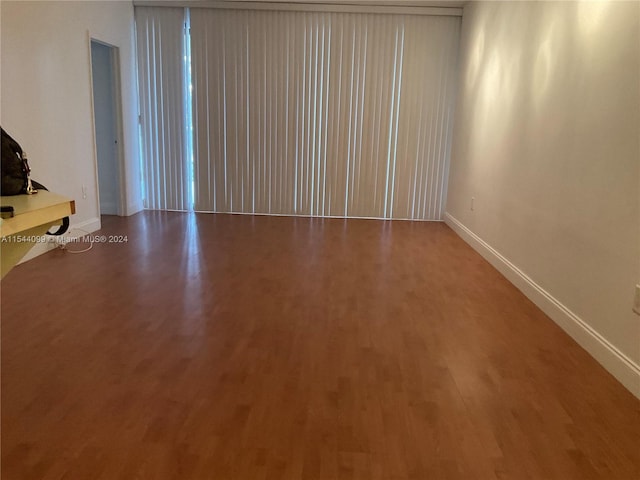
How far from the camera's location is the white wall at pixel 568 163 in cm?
254

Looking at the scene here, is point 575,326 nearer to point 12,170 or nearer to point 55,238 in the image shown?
point 12,170

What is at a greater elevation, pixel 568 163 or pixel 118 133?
pixel 118 133

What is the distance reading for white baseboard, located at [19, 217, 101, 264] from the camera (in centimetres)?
426

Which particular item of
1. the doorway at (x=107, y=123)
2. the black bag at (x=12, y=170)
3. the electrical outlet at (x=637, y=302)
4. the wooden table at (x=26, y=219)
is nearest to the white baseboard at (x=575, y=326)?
the electrical outlet at (x=637, y=302)

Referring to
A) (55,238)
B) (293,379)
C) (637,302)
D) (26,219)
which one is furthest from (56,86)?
(637,302)

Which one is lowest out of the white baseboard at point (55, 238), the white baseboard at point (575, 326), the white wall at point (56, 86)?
the white baseboard at point (575, 326)

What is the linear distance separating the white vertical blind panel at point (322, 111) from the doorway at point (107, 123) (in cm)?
98

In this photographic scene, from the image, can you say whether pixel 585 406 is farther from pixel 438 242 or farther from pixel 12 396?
pixel 438 242

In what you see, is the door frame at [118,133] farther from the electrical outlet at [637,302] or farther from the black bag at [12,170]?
the electrical outlet at [637,302]

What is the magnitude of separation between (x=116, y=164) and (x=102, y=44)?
1.43 metres

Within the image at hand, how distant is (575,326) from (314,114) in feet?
14.6

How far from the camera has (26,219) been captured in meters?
1.77

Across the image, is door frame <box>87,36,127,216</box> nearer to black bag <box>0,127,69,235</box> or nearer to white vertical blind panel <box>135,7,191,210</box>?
white vertical blind panel <box>135,7,191,210</box>

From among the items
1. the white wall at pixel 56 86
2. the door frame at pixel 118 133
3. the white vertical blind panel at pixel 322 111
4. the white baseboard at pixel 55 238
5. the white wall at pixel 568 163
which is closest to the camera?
the white wall at pixel 568 163
